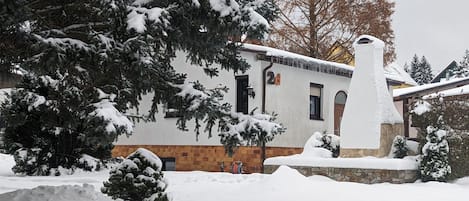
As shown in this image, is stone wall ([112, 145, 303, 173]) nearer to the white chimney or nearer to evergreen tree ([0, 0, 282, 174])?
the white chimney

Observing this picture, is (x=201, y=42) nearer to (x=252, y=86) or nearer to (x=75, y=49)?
(x=75, y=49)

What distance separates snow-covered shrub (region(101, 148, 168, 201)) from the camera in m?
6.42

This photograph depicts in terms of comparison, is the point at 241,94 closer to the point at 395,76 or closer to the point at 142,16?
the point at 142,16

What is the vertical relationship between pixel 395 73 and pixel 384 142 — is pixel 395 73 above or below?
above

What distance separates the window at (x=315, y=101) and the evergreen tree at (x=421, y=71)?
124 ft

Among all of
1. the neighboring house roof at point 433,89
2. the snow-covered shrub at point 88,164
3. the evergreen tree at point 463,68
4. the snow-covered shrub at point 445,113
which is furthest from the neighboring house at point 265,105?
the evergreen tree at point 463,68

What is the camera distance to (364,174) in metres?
12.5

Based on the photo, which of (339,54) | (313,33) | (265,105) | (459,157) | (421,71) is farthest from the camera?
(421,71)

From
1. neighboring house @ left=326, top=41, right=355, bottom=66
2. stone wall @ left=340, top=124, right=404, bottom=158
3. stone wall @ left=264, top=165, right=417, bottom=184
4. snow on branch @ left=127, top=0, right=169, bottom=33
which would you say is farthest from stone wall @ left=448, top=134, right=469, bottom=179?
neighboring house @ left=326, top=41, right=355, bottom=66

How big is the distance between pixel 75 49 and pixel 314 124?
1270 cm

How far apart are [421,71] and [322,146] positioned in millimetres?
43722

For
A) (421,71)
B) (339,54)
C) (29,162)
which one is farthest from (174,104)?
(421,71)

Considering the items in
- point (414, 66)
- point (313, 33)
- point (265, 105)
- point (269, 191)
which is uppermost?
point (414, 66)

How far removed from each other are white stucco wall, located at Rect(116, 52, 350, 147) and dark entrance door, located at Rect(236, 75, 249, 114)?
4.9 inches
